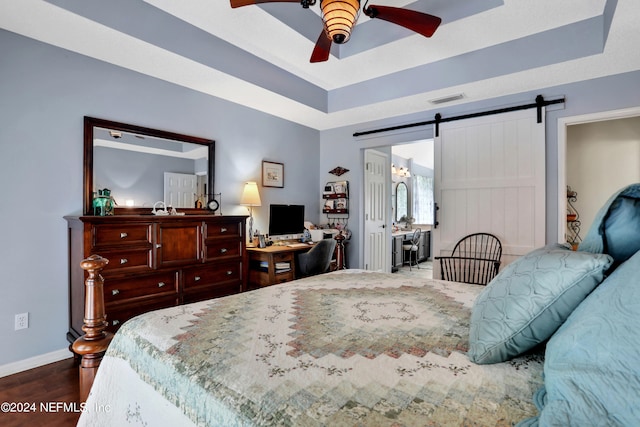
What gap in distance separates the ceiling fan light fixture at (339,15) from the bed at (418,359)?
166cm

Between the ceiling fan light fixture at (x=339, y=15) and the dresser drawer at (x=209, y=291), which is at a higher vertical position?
the ceiling fan light fixture at (x=339, y=15)

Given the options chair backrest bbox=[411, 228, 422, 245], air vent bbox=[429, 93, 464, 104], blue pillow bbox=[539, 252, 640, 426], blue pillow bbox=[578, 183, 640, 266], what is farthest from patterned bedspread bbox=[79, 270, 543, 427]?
chair backrest bbox=[411, 228, 422, 245]

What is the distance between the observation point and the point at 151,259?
2725mm

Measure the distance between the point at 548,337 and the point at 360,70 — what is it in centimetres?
350

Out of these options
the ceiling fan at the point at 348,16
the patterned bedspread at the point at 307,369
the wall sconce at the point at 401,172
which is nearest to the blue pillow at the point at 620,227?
the patterned bedspread at the point at 307,369

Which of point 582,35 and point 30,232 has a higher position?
point 582,35

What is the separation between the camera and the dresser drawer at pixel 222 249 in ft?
10.3

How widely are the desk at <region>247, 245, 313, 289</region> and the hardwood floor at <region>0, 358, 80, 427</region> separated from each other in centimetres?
176

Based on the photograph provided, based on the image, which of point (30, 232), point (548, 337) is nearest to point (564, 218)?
point (548, 337)

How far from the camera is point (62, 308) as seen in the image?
2641 millimetres

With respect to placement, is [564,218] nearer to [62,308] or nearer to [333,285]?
[333,285]

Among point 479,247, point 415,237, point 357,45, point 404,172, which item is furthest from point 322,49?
point 404,172

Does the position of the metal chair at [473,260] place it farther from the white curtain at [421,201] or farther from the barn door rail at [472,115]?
the white curtain at [421,201]

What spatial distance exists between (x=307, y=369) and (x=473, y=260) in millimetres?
3386
